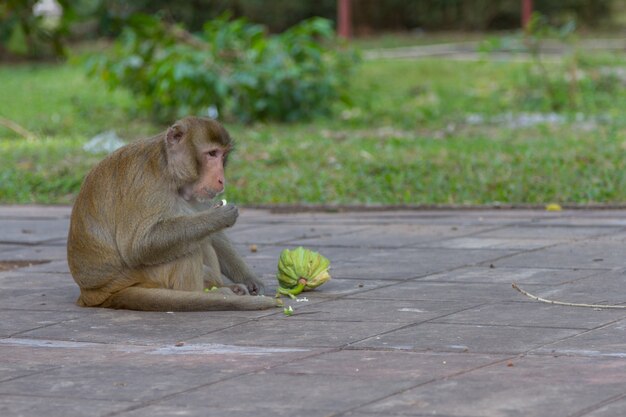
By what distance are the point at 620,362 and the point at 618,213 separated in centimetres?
498

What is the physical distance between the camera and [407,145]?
1349 centimetres

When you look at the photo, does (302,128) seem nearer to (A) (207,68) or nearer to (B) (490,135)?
(A) (207,68)

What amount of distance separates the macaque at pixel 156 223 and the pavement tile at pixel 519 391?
6.13 ft

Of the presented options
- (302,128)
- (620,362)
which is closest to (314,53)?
(302,128)

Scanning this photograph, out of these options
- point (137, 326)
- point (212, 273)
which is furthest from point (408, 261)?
point (137, 326)

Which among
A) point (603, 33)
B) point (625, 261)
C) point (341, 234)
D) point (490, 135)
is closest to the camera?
point (625, 261)

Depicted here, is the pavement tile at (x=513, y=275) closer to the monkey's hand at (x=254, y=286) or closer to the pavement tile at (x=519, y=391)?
the monkey's hand at (x=254, y=286)

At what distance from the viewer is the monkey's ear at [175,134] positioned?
640 centimetres

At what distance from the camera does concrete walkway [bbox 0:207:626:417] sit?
4523 millimetres

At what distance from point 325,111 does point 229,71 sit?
1.54 metres

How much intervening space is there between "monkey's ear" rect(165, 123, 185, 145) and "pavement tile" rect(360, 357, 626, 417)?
2.21 m

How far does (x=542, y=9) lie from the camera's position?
32.3 metres

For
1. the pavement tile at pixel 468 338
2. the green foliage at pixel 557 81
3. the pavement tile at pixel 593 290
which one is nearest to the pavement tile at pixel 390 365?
the pavement tile at pixel 468 338

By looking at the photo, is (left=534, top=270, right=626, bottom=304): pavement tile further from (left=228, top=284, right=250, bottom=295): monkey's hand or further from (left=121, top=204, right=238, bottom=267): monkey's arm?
(left=121, top=204, right=238, bottom=267): monkey's arm
